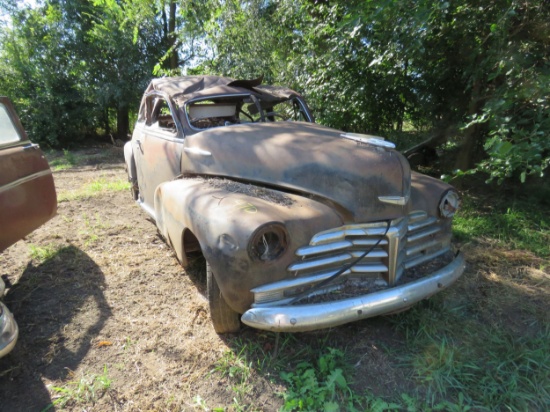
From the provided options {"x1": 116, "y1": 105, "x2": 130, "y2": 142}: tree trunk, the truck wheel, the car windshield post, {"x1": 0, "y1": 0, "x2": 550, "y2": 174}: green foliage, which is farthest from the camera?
{"x1": 116, "y1": 105, "x2": 130, "y2": 142}: tree trunk

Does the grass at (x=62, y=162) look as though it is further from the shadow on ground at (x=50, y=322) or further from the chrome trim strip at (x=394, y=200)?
the chrome trim strip at (x=394, y=200)

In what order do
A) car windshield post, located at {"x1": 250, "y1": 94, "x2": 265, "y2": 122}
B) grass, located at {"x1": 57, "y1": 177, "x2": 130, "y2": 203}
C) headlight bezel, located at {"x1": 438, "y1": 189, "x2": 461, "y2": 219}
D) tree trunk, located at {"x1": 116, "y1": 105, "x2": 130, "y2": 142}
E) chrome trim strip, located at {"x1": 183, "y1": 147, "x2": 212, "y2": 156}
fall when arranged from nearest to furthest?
1. headlight bezel, located at {"x1": 438, "y1": 189, "x2": 461, "y2": 219}
2. chrome trim strip, located at {"x1": 183, "y1": 147, "x2": 212, "y2": 156}
3. car windshield post, located at {"x1": 250, "y1": 94, "x2": 265, "y2": 122}
4. grass, located at {"x1": 57, "y1": 177, "x2": 130, "y2": 203}
5. tree trunk, located at {"x1": 116, "y1": 105, "x2": 130, "y2": 142}

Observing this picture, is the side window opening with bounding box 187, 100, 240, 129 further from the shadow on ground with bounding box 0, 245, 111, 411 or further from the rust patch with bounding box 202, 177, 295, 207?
the shadow on ground with bounding box 0, 245, 111, 411

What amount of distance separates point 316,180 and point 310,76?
4.36 metres

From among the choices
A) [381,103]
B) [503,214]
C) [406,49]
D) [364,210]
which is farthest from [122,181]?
[503,214]

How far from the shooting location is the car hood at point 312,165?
92.5 inches

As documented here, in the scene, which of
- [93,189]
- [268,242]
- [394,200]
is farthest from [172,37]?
[268,242]

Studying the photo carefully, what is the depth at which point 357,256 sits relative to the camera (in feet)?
7.38

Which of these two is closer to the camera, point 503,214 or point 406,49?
point 406,49

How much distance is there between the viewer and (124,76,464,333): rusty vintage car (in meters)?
1.99

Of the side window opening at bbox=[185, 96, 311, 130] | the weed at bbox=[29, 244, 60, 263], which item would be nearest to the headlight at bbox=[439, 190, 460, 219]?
the side window opening at bbox=[185, 96, 311, 130]

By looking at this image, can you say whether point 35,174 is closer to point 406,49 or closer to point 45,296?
point 45,296

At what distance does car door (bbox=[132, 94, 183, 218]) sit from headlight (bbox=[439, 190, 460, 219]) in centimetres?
223

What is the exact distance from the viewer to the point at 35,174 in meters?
3.16
